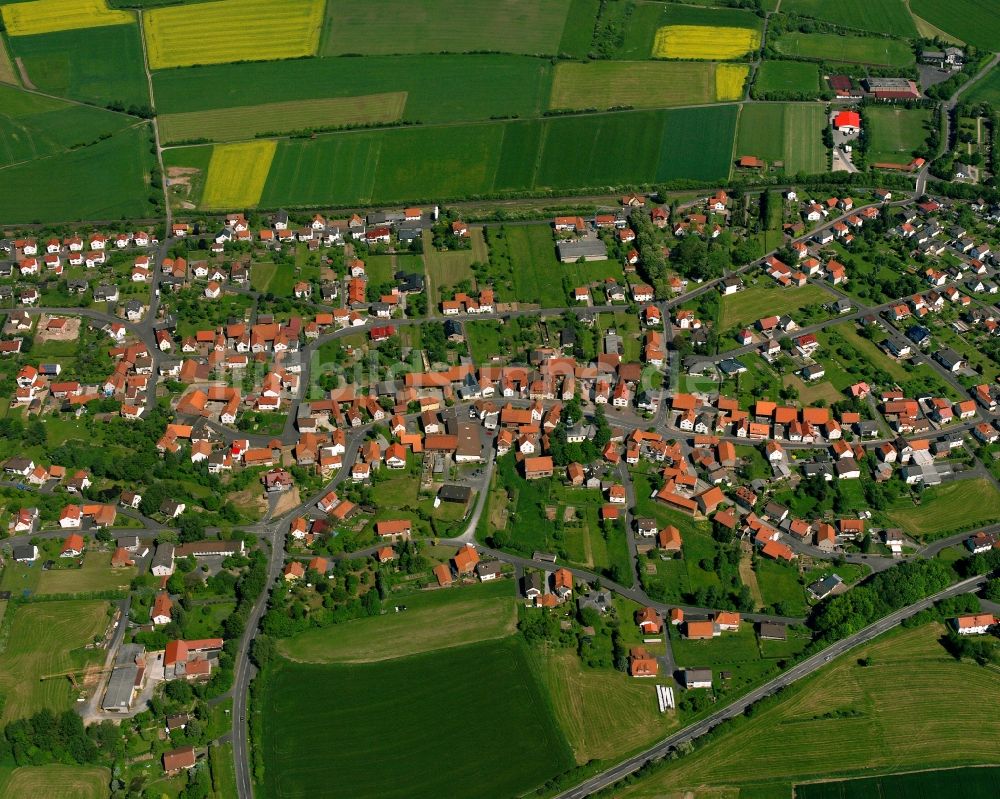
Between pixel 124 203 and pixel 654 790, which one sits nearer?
pixel 654 790

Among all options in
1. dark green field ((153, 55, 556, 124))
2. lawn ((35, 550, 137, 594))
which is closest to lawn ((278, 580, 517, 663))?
lawn ((35, 550, 137, 594))

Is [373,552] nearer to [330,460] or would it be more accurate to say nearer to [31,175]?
[330,460]

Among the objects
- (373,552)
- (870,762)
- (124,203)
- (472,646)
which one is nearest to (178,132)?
(124,203)

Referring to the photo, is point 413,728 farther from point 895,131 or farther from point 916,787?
point 895,131

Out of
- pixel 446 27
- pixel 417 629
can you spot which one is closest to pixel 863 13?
Result: pixel 446 27

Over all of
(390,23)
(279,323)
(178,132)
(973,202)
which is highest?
(390,23)
